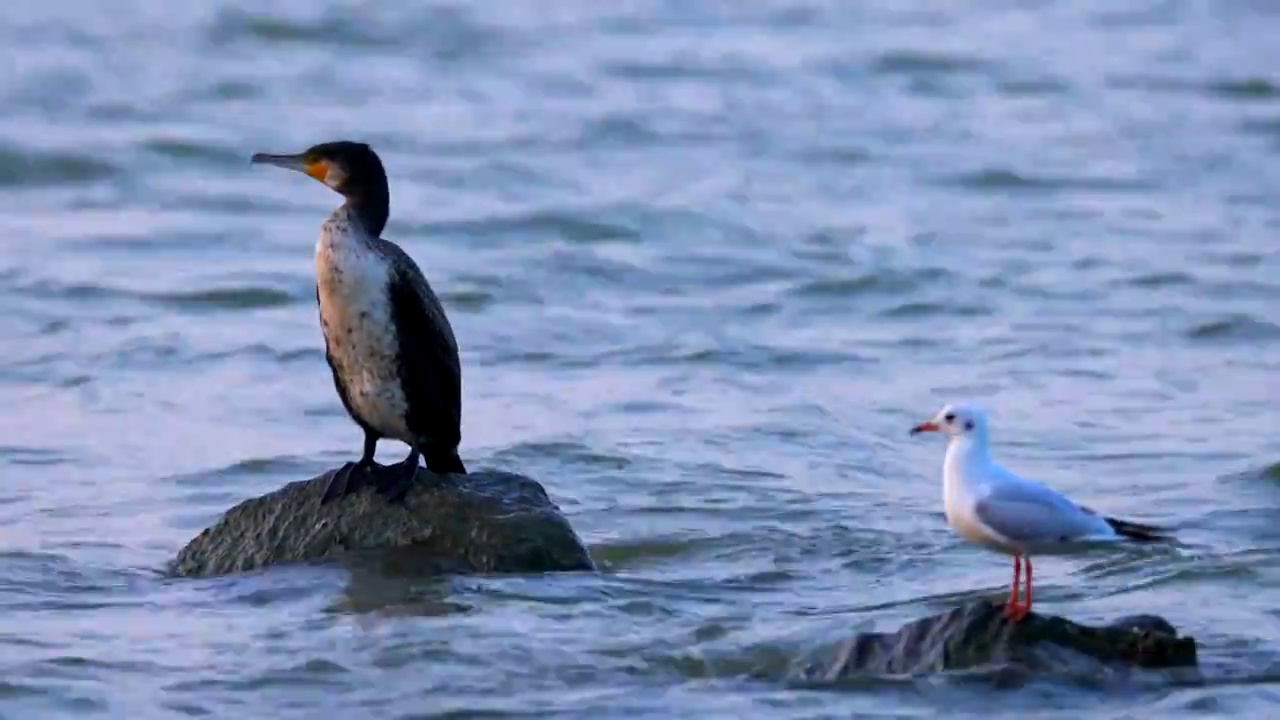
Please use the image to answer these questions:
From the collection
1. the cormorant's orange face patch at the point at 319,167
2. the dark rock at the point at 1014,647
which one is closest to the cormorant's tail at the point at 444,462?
the cormorant's orange face patch at the point at 319,167

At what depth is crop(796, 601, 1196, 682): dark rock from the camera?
6895 millimetres

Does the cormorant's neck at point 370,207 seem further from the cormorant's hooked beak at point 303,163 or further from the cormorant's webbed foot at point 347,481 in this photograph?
the cormorant's webbed foot at point 347,481

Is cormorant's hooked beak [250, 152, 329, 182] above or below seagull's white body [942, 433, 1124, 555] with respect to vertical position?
above

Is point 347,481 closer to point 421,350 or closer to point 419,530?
point 419,530

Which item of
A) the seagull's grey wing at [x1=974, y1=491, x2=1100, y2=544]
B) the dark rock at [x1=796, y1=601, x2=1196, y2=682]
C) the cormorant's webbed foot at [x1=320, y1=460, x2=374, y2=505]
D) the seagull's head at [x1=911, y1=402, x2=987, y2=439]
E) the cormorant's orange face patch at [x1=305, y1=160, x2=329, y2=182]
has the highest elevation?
the cormorant's orange face patch at [x1=305, y1=160, x2=329, y2=182]

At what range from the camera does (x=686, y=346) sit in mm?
12977

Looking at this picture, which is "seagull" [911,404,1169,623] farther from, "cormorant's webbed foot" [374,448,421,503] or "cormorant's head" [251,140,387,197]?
"cormorant's head" [251,140,387,197]

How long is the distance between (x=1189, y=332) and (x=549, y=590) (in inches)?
246

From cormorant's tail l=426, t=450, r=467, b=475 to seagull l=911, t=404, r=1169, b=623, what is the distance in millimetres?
2186

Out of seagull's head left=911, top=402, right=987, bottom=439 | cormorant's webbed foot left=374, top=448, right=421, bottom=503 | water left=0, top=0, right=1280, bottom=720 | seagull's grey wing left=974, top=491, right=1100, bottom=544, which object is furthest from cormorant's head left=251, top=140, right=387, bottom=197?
seagull's grey wing left=974, top=491, right=1100, bottom=544

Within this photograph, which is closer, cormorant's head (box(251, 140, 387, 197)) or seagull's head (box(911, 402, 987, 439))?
seagull's head (box(911, 402, 987, 439))

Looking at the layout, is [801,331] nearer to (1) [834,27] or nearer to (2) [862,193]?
(2) [862,193]

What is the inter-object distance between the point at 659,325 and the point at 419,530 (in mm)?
5426

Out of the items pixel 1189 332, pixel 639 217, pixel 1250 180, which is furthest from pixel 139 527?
pixel 1250 180
